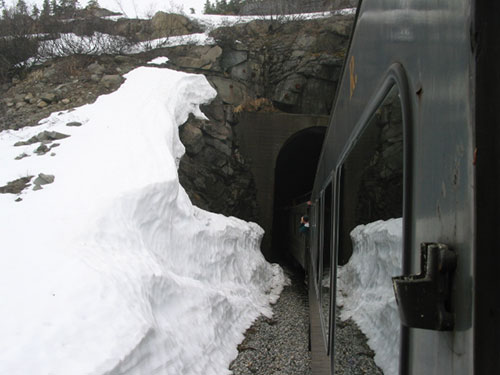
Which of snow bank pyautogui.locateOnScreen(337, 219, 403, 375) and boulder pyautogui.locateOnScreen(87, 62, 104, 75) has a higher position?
boulder pyautogui.locateOnScreen(87, 62, 104, 75)

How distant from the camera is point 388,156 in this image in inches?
49.1

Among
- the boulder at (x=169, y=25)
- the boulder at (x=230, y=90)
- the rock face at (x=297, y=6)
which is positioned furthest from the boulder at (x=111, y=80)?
the rock face at (x=297, y=6)

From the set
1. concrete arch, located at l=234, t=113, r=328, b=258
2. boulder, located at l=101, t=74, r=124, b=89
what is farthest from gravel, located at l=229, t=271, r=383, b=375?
boulder, located at l=101, t=74, r=124, b=89

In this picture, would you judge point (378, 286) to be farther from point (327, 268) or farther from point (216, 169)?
point (216, 169)

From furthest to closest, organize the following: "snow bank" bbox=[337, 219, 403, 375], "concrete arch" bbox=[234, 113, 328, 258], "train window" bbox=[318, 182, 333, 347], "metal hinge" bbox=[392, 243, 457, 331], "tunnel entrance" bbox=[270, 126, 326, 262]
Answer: "tunnel entrance" bbox=[270, 126, 326, 262] → "concrete arch" bbox=[234, 113, 328, 258] → "train window" bbox=[318, 182, 333, 347] → "snow bank" bbox=[337, 219, 403, 375] → "metal hinge" bbox=[392, 243, 457, 331]

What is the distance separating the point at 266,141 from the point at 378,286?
13.1 m

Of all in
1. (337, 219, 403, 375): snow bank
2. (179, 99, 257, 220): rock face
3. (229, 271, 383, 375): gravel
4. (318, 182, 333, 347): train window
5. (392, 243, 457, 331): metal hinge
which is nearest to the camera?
(392, 243, 457, 331): metal hinge

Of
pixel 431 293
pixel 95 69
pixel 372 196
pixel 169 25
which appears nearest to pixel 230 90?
pixel 95 69

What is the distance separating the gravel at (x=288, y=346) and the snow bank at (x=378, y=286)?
0.14 m

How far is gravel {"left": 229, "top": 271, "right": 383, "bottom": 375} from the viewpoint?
Answer: 1829 millimetres

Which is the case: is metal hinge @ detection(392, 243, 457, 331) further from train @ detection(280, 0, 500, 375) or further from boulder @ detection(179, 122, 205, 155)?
boulder @ detection(179, 122, 205, 155)

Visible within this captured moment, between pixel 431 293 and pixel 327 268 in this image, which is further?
pixel 327 268

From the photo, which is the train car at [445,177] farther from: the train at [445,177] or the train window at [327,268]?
the train window at [327,268]

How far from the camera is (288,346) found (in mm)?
6695
